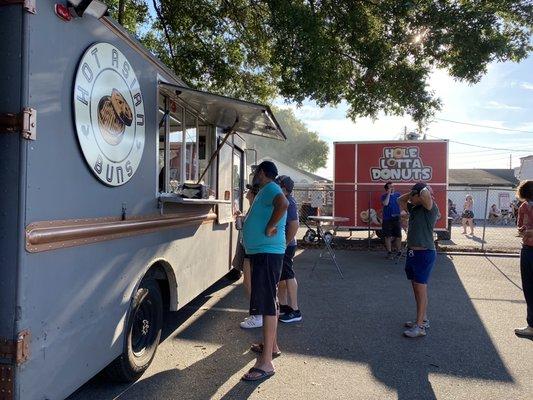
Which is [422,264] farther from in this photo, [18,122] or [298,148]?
[298,148]

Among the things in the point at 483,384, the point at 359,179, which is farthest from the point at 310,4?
the point at 483,384

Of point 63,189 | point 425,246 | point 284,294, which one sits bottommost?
point 284,294

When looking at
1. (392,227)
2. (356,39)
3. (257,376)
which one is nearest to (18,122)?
(257,376)

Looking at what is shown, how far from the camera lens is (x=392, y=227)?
10.9 metres

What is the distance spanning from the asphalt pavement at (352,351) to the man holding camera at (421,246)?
0.31 metres

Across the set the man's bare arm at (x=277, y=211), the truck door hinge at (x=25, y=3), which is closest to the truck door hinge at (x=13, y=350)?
the truck door hinge at (x=25, y=3)

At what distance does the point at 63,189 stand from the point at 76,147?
11.5 inches

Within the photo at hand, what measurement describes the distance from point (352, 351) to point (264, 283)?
147 centimetres

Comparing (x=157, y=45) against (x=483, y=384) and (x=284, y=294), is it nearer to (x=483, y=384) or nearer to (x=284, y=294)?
(x=284, y=294)

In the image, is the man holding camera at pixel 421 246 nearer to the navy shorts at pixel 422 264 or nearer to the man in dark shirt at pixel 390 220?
the navy shorts at pixel 422 264

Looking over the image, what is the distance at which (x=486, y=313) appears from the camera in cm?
607

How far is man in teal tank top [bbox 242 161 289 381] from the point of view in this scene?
3805 mm

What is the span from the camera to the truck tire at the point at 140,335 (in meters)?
3.48

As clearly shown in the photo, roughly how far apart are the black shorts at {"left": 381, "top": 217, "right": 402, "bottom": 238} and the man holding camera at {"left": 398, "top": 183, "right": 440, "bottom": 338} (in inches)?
233
